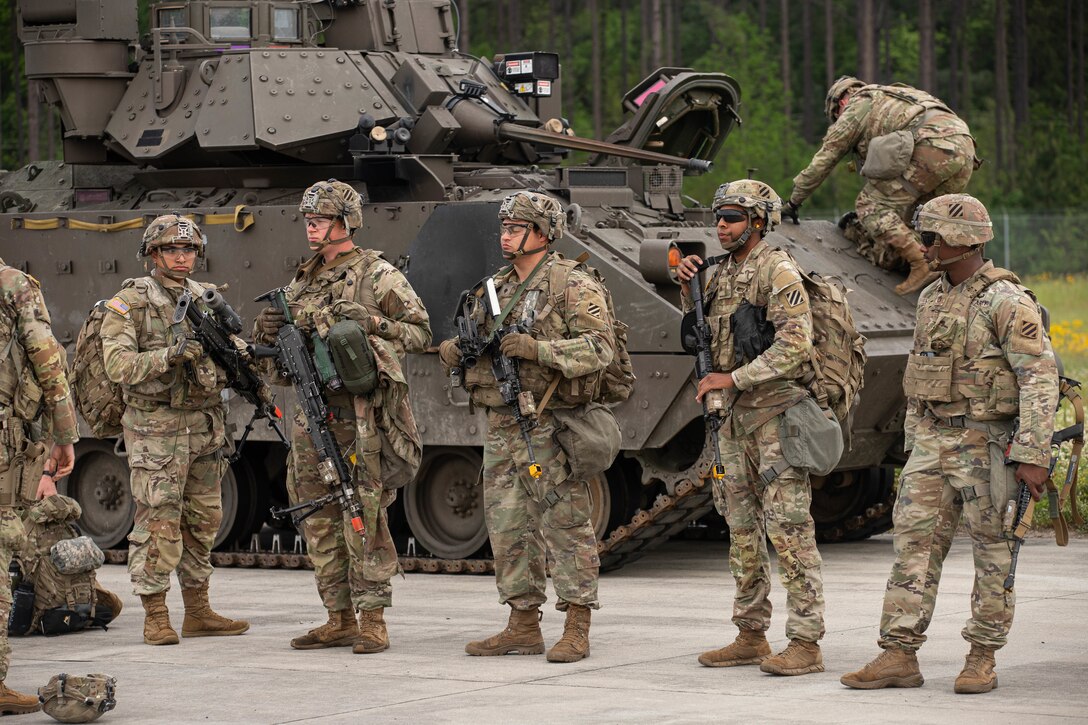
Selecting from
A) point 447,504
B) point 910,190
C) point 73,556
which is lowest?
point 447,504

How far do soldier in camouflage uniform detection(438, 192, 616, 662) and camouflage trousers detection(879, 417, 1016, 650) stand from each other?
1.53 metres

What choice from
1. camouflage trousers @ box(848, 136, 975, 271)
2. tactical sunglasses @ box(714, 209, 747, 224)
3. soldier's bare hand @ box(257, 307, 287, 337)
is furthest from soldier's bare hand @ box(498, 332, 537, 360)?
camouflage trousers @ box(848, 136, 975, 271)

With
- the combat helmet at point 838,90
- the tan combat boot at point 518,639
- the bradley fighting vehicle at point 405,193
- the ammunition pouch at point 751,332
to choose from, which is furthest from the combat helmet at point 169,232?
the combat helmet at point 838,90

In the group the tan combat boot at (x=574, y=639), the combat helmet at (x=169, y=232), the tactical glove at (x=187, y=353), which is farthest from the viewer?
the combat helmet at (x=169, y=232)

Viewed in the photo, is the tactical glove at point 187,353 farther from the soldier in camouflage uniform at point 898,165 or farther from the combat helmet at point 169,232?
the soldier in camouflage uniform at point 898,165

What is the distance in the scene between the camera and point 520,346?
27.7ft

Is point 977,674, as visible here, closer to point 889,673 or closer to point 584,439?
point 889,673

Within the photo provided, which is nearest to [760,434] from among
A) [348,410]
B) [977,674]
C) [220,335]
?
[977,674]

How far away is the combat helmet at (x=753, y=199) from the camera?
329 inches

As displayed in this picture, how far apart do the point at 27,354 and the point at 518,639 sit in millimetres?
2575

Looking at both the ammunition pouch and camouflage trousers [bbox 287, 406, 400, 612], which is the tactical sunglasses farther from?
camouflage trousers [bbox 287, 406, 400, 612]

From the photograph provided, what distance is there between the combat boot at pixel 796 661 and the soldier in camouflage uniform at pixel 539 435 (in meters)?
0.94

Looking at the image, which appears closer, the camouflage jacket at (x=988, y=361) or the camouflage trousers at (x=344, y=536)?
the camouflage jacket at (x=988, y=361)

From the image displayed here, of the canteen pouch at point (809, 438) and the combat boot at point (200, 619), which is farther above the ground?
the canteen pouch at point (809, 438)
